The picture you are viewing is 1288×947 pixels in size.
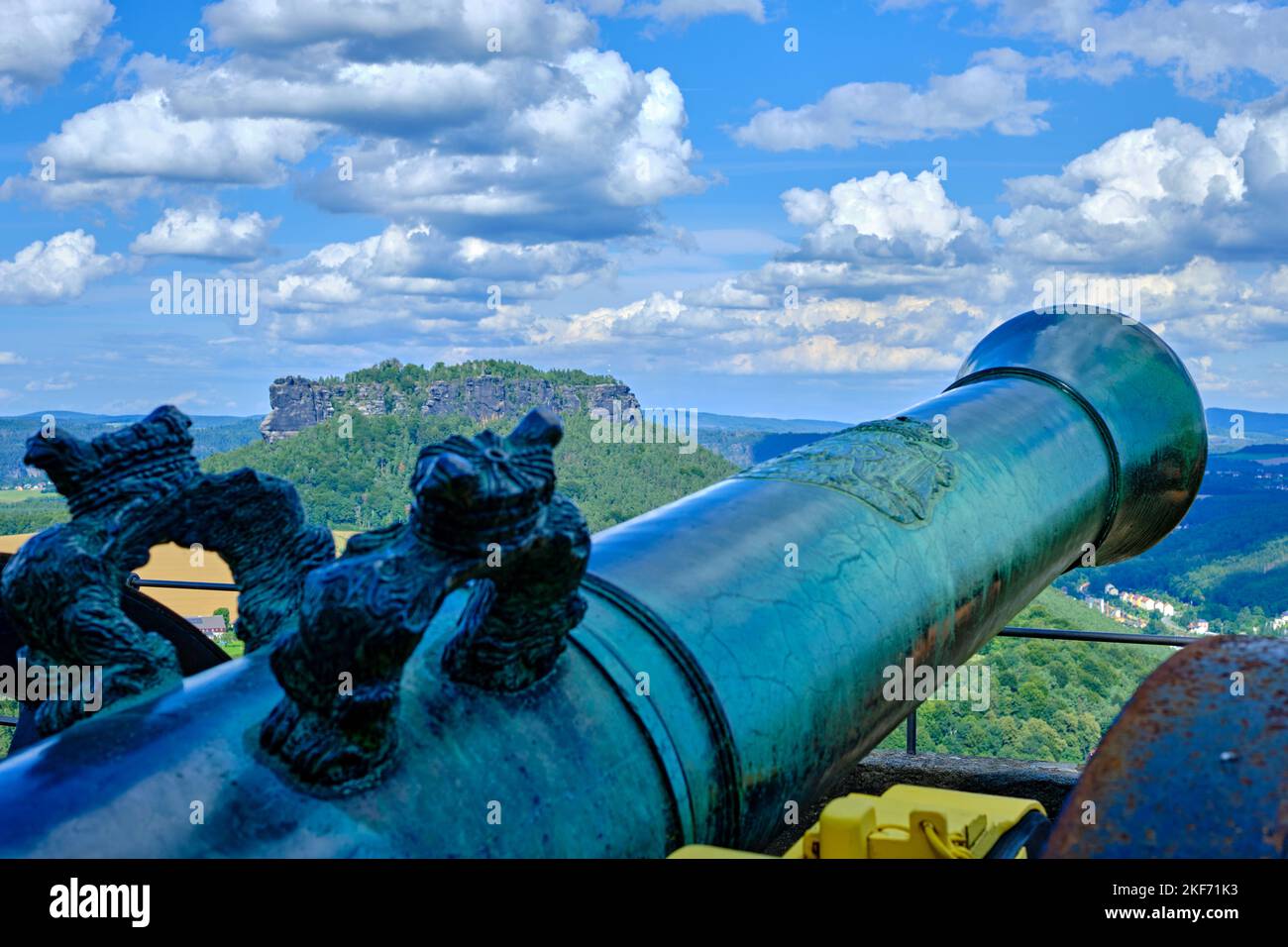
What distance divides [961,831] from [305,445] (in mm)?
59810

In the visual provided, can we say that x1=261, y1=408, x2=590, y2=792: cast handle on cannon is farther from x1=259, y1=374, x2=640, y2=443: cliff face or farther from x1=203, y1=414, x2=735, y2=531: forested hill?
x1=259, y1=374, x2=640, y2=443: cliff face

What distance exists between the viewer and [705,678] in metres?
2.72

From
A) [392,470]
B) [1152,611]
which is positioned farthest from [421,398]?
[1152,611]

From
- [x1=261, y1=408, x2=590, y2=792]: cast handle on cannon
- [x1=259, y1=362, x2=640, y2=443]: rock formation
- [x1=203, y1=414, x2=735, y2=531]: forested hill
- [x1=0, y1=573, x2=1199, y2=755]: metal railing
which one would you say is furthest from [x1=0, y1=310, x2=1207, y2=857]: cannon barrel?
[x1=259, y1=362, x2=640, y2=443]: rock formation

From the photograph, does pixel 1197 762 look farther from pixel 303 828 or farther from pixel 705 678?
pixel 303 828

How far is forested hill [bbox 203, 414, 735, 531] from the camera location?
133 feet
